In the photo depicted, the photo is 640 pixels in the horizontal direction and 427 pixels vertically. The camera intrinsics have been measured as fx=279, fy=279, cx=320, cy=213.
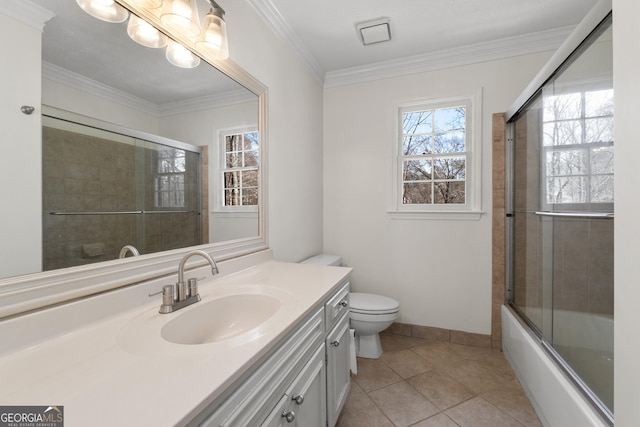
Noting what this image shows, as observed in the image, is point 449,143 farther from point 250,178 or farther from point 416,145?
point 250,178

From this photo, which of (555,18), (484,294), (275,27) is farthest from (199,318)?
(555,18)

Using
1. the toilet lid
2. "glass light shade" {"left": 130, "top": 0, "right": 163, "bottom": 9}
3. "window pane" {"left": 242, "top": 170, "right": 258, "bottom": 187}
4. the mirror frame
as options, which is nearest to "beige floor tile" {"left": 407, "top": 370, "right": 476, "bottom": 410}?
the toilet lid

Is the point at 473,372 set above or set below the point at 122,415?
below

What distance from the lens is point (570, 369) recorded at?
1.31 m

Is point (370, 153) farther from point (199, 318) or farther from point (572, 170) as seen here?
point (199, 318)

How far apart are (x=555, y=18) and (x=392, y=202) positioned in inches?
66.7

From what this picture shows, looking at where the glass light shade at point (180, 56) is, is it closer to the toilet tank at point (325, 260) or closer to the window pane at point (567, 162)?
the toilet tank at point (325, 260)

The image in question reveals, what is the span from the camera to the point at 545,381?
4.67 feet

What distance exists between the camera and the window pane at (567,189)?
1510 millimetres

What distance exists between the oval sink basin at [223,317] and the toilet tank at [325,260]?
1108 millimetres

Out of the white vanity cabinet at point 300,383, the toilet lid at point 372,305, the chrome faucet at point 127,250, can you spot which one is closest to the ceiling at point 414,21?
the chrome faucet at point 127,250

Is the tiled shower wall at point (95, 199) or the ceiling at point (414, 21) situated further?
the ceiling at point (414, 21)

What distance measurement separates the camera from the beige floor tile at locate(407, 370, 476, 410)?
1694 millimetres

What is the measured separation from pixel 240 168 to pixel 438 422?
1.79 meters
